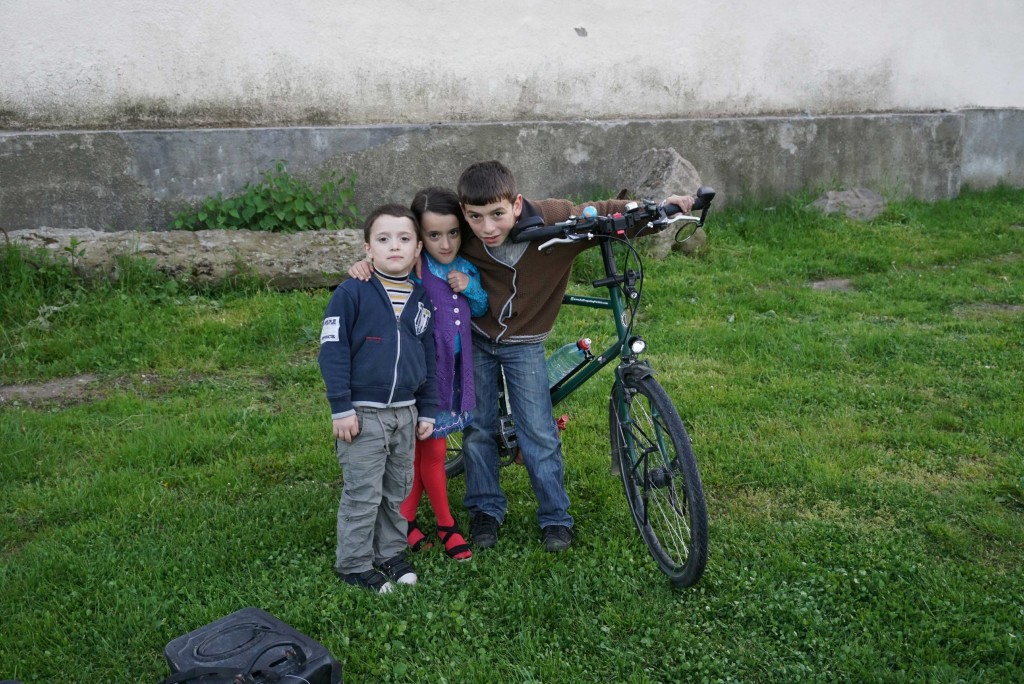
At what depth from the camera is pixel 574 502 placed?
4.00 m

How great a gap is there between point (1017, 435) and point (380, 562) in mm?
3184

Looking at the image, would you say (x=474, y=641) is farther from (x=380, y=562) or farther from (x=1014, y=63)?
(x=1014, y=63)

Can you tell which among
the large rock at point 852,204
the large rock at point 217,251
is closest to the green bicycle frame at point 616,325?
the large rock at point 217,251

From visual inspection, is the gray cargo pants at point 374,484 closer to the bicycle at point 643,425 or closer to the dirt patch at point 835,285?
the bicycle at point 643,425

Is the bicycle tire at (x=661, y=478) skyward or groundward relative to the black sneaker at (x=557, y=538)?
skyward

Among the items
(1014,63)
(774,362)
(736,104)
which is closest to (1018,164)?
(1014,63)

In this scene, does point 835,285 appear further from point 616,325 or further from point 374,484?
point 374,484

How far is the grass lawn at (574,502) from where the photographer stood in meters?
3.02

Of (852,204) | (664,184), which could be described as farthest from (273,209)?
(852,204)

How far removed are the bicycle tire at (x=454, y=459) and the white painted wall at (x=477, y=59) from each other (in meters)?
4.01

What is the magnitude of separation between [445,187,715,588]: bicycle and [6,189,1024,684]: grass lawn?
0.50ft

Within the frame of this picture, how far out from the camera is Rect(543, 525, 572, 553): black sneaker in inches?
142

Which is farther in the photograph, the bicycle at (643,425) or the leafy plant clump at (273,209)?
the leafy plant clump at (273,209)

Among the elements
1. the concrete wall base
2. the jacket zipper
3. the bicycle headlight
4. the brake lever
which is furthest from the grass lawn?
the brake lever
